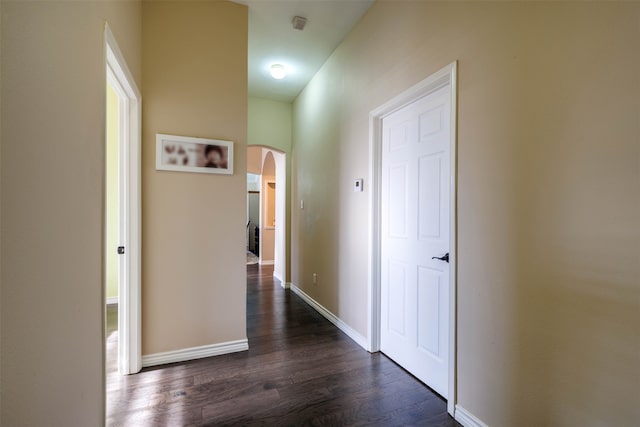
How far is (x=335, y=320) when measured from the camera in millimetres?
3201

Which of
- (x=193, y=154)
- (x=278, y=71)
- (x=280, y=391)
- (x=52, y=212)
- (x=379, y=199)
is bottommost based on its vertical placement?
(x=280, y=391)

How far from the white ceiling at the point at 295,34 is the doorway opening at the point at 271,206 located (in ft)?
4.83

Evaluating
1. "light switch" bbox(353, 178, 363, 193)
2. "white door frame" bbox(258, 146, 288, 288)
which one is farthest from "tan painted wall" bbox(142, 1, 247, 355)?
"white door frame" bbox(258, 146, 288, 288)

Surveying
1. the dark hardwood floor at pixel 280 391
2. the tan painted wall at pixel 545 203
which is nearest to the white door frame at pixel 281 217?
the dark hardwood floor at pixel 280 391

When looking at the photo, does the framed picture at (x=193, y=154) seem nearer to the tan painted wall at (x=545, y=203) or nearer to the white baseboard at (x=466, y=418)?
the tan painted wall at (x=545, y=203)

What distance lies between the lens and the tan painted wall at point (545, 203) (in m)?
1.05

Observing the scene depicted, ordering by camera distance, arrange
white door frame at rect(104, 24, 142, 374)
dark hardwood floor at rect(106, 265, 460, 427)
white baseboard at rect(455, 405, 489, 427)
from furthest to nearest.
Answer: white door frame at rect(104, 24, 142, 374), dark hardwood floor at rect(106, 265, 460, 427), white baseboard at rect(455, 405, 489, 427)

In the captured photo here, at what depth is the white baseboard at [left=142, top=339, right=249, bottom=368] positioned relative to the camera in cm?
231

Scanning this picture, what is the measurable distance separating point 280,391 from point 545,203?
1.91 m

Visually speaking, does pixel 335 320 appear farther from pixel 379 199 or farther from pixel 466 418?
pixel 466 418

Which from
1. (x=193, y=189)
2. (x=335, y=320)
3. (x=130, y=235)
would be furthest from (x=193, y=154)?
(x=335, y=320)

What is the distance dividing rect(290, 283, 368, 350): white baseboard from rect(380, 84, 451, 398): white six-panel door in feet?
0.72

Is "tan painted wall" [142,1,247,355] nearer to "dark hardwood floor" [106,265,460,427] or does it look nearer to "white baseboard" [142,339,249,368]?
"white baseboard" [142,339,249,368]

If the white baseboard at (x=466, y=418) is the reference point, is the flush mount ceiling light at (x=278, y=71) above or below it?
above
